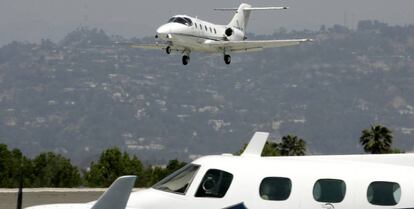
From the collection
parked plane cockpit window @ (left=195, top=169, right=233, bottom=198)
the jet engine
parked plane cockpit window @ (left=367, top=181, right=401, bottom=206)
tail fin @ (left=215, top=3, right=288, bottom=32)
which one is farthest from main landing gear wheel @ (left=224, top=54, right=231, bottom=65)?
parked plane cockpit window @ (left=367, top=181, right=401, bottom=206)

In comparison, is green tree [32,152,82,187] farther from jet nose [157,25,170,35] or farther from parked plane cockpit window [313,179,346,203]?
parked plane cockpit window [313,179,346,203]

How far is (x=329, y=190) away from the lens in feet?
65.4

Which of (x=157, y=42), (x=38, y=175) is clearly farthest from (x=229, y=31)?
(x=38, y=175)

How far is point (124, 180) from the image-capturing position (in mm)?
14422

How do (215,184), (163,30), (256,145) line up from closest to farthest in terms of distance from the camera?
(215,184), (256,145), (163,30)

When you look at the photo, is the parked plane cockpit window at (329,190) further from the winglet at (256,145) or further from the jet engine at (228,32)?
the jet engine at (228,32)

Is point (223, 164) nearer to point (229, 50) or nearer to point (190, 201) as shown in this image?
point (190, 201)

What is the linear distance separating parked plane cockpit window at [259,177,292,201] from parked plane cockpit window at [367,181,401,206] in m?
1.61

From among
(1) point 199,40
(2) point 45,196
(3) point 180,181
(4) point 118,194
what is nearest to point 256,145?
(3) point 180,181

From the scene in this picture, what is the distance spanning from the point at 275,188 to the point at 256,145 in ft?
7.85

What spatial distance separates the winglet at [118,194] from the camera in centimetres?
1438

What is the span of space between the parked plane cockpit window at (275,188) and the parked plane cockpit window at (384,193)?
1.61 m

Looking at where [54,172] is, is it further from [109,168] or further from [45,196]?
[45,196]

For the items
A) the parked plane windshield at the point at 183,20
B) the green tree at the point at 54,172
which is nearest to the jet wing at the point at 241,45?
the parked plane windshield at the point at 183,20
